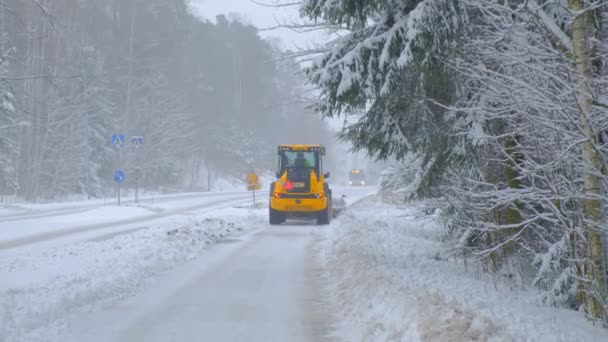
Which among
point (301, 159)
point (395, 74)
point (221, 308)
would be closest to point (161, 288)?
point (221, 308)

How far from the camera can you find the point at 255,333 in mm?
6391

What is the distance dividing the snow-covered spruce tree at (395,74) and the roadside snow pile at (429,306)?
1.63 metres

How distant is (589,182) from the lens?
16.8 feet

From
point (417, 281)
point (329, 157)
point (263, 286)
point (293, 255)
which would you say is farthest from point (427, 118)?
point (329, 157)

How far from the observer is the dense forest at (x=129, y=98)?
3312cm

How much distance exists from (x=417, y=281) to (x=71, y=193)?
116ft

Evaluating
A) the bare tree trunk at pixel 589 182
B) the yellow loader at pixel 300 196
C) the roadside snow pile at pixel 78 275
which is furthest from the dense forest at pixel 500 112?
the yellow loader at pixel 300 196

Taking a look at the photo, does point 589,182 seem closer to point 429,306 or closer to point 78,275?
point 429,306

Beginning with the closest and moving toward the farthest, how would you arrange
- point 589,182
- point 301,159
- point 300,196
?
point 589,182 → point 300,196 → point 301,159

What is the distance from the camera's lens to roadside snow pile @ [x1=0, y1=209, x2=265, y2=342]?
6578mm

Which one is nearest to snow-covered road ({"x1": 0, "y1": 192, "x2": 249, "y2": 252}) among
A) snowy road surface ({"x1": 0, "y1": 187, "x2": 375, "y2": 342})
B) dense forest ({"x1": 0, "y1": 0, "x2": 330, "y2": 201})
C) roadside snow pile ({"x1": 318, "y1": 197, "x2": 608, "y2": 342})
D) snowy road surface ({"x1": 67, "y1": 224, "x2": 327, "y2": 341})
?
snowy road surface ({"x1": 0, "y1": 187, "x2": 375, "y2": 342})

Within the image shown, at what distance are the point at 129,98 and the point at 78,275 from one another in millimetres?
37357

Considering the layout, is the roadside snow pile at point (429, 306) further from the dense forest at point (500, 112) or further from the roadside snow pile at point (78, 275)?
the roadside snow pile at point (78, 275)

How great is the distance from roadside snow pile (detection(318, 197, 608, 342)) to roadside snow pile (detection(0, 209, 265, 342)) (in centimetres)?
303
